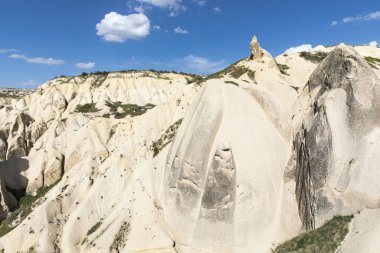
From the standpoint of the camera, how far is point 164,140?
3309cm

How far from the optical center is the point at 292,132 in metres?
26.5

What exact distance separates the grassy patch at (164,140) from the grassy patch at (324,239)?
14680mm

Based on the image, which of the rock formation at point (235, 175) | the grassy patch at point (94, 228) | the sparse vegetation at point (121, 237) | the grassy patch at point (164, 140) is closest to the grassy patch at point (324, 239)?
the rock formation at point (235, 175)

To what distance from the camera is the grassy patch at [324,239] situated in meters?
18.9

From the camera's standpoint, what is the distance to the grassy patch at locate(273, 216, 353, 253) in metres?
18.9

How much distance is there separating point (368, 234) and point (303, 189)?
230 inches

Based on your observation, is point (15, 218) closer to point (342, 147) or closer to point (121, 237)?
point (121, 237)

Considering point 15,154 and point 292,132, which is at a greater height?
point 292,132

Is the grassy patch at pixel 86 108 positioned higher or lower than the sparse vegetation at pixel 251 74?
lower

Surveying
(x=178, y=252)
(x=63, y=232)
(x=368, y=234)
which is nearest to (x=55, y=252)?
(x=63, y=232)

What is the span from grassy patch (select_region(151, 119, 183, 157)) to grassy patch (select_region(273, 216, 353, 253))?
1468 centimetres

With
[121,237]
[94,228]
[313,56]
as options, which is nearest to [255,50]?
[313,56]

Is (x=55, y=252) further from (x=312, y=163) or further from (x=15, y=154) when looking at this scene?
(x=15, y=154)

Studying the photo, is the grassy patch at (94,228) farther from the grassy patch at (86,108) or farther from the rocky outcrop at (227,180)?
the grassy patch at (86,108)
